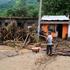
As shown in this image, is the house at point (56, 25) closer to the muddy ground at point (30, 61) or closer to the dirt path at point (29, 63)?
the muddy ground at point (30, 61)

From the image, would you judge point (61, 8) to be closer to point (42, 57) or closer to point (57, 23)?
point (57, 23)

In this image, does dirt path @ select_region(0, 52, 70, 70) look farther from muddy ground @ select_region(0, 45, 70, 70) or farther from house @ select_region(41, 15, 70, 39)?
house @ select_region(41, 15, 70, 39)

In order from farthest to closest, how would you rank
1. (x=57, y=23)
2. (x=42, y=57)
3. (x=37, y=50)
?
(x=57, y=23) → (x=37, y=50) → (x=42, y=57)

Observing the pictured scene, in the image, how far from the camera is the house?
35.0 m

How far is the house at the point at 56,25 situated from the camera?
35.0 m

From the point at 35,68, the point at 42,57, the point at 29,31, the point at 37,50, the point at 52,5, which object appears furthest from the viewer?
the point at 52,5

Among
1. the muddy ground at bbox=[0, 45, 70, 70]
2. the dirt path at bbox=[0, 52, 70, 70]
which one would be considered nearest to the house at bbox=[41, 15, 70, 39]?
the muddy ground at bbox=[0, 45, 70, 70]

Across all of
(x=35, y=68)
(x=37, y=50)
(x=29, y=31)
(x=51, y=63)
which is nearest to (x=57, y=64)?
(x=51, y=63)

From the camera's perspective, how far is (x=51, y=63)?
18844mm

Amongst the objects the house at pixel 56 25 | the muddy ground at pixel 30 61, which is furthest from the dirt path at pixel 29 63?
the house at pixel 56 25

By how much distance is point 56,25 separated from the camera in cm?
3562

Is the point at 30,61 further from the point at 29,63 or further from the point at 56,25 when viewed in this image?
the point at 56,25

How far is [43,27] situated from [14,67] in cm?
1911

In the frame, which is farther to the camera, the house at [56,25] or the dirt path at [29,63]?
the house at [56,25]
